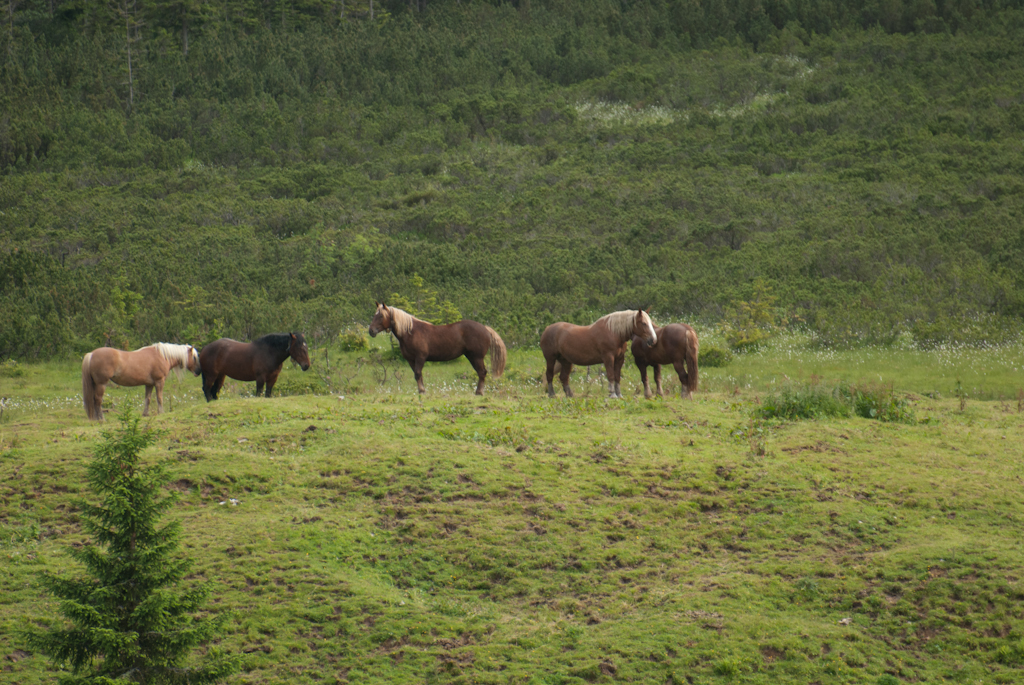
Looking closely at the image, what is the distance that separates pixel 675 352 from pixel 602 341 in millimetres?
1489

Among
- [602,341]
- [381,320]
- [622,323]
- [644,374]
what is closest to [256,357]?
[381,320]

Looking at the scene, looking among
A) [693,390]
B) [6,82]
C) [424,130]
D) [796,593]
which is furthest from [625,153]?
[796,593]

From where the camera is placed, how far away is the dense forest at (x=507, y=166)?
103 feet

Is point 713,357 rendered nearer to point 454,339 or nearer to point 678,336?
point 678,336

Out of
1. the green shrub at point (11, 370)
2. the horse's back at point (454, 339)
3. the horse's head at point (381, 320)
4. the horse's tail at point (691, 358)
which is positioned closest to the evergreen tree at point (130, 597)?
the horse's head at point (381, 320)

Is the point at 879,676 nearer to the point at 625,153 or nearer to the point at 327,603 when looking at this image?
the point at 327,603

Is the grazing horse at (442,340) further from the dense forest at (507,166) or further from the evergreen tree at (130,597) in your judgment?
the evergreen tree at (130,597)

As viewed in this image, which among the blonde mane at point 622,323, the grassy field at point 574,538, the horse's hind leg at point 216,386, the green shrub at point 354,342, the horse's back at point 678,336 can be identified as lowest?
the grassy field at point 574,538

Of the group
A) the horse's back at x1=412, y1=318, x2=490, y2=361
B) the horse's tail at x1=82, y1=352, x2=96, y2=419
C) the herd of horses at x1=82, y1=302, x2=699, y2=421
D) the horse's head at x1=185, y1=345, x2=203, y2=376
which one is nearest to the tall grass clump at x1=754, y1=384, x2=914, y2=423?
the herd of horses at x1=82, y1=302, x2=699, y2=421

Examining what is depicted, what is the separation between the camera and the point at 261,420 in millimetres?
14125

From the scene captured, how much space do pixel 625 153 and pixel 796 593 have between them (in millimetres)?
46983

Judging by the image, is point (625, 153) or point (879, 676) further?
point (625, 153)

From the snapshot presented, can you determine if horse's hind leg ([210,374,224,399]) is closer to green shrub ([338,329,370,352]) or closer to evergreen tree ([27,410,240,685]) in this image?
green shrub ([338,329,370,352])

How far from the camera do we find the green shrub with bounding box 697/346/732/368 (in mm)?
23250
